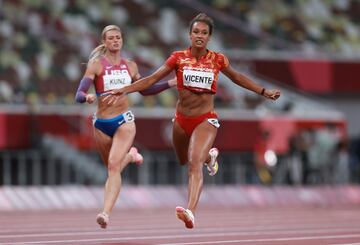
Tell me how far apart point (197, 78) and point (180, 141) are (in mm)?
826

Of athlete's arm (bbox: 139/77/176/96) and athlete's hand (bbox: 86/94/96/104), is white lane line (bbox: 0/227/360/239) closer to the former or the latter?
athlete's arm (bbox: 139/77/176/96)

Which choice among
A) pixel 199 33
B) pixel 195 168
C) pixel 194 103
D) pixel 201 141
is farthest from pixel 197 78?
pixel 195 168

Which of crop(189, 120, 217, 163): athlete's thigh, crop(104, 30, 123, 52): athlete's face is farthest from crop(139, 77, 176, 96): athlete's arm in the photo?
crop(189, 120, 217, 163): athlete's thigh

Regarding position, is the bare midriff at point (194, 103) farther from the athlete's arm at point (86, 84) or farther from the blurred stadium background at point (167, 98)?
the blurred stadium background at point (167, 98)

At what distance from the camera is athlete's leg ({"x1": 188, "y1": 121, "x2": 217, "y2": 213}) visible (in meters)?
11.5

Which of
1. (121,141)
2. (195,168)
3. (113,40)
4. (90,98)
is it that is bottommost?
(195,168)

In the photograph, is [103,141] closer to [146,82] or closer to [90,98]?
[90,98]

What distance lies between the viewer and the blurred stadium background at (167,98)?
2464 centimetres

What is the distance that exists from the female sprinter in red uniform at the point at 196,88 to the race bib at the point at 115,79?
0.91 ft

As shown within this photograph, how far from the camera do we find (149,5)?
3111 cm

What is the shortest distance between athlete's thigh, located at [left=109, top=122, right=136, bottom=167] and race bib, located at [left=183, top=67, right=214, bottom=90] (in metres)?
1.00

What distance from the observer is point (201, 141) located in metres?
11.7

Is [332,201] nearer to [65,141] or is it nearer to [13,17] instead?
[65,141]

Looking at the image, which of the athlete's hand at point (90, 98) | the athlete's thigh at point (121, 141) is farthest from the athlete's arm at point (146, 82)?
the athlete's thigh at point (121, 141)
